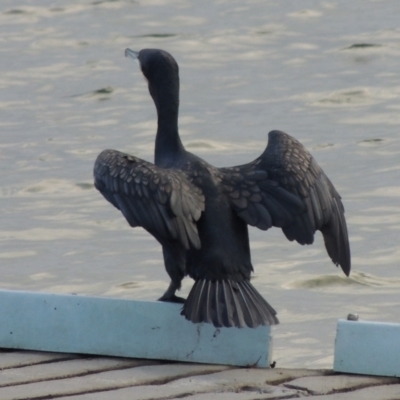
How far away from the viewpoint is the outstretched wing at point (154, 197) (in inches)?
181

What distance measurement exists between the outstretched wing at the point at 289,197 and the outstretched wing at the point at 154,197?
0.20 metres

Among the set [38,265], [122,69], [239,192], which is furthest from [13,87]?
[239,192]

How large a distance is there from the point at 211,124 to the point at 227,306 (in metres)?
7.57

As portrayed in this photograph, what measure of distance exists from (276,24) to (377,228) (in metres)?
6.29

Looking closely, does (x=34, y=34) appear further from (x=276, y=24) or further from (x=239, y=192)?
(x=239, y=192)

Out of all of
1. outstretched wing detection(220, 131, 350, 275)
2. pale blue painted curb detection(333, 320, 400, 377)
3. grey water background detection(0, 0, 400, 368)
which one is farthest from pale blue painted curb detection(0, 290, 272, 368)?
grey water background detection(0, 0, 400, 368)

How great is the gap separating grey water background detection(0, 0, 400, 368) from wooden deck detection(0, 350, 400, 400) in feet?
7.29

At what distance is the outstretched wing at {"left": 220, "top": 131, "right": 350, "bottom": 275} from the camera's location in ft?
15.8

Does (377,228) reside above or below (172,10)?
below

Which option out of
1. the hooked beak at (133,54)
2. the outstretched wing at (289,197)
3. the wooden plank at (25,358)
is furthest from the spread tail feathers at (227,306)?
the hooked beak at (133,54)

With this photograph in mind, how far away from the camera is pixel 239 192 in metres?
4.87

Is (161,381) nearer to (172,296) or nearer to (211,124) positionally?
(172,296)

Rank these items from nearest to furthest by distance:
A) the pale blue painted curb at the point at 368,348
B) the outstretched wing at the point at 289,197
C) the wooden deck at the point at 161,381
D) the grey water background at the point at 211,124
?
the wooden deck at the point at 161,381, the pale blue painted curb at the point at 368,348, the outstretched wing at the point at 289,197, the grey water background at the point at 211,124

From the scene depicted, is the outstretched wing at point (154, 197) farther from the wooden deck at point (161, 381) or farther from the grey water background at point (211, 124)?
the grey water background at point (211, 124)
